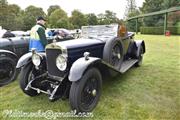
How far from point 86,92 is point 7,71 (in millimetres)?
2801

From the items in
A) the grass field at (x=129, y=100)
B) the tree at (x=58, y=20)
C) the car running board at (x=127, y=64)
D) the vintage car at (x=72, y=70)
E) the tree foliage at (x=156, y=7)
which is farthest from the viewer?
the tree foliage at (x=156, y=7)

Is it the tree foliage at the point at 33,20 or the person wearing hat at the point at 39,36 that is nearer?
the person wearing hat at the point at 39,36

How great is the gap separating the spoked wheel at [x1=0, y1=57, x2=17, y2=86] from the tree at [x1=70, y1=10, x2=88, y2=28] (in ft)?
106

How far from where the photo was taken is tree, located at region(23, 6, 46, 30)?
3256 cm

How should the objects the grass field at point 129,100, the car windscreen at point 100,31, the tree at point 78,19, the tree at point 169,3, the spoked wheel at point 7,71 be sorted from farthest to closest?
the tree at point 169,3 → the tree at point 78,19 → the car windscreen at point 100,31 → the spoked wheel at point 7,71 → the grass field at point 129,100

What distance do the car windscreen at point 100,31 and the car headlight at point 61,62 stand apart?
6.66 ft

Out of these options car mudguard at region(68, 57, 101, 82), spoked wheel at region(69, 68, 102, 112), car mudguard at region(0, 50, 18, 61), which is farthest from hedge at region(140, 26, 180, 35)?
car mudguard at region(68, 57, 101, 82)

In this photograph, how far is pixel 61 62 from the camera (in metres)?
3.72

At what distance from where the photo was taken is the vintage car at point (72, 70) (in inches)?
134

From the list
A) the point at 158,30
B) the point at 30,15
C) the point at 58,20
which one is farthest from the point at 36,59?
the point at 30,15

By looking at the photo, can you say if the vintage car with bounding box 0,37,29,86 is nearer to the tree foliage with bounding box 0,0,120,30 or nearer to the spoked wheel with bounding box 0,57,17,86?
the spoked wheel with bounding box 0,57,17,86

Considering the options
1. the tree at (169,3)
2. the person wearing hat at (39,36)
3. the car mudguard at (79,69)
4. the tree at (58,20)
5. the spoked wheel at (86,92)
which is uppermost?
the tree at (169,3)

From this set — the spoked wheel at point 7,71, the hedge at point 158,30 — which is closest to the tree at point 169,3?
the hedge at point 158,30

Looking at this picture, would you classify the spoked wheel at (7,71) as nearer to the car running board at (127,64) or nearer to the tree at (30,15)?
the car running board at (127,64)
